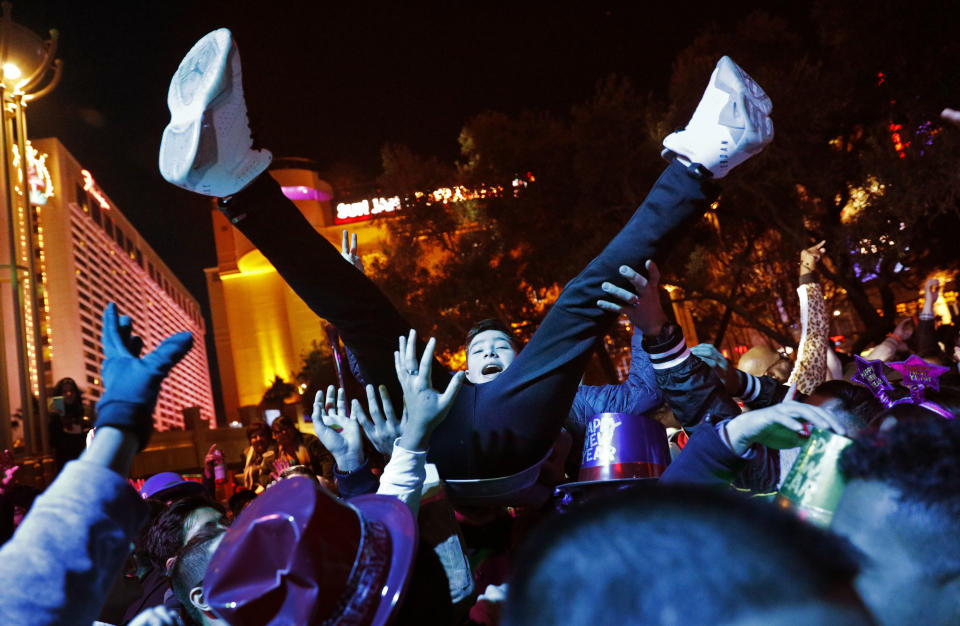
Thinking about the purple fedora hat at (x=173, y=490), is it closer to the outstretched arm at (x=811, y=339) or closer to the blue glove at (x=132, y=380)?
the blue glove at (x=132, y=380)

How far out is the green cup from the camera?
1147 mm

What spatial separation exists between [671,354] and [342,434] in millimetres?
1184

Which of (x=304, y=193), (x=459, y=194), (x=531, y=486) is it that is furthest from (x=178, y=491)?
(x=304, y=193)

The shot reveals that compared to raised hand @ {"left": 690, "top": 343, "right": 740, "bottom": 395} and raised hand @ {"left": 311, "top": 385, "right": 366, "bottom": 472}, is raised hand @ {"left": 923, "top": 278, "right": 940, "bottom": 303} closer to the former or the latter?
raised hand @ {"left": 690, "top": 343, "right": 740, "bottom": 395}

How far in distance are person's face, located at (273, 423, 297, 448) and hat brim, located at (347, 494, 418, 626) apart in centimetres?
→ 511

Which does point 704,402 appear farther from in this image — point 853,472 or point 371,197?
point 371,197

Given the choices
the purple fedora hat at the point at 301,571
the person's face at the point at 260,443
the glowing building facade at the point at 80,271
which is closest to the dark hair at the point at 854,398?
the purple fedora hat at the point at 301,571

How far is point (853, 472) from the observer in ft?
3.53

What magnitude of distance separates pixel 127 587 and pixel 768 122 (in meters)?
4.11

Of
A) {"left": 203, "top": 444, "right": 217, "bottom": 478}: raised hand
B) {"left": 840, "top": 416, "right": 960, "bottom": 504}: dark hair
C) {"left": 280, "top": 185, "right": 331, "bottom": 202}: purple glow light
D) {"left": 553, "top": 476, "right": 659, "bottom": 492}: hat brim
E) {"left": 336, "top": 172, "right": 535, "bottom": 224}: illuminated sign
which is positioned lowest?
{"left": 203, "top": 444, "right": 217, "bottom": 478}: raised hand

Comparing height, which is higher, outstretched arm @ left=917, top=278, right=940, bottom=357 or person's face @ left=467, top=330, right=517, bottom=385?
person's face @ left=467, top=330, right=517, bottom=385

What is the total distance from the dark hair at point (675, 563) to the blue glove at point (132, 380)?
89 centimetres

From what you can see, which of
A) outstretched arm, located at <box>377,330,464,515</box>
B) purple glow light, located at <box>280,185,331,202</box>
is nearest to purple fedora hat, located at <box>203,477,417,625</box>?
outstretched arm, located at <box>377,330,464,515</box>

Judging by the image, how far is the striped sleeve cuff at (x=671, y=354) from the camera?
252 cm
